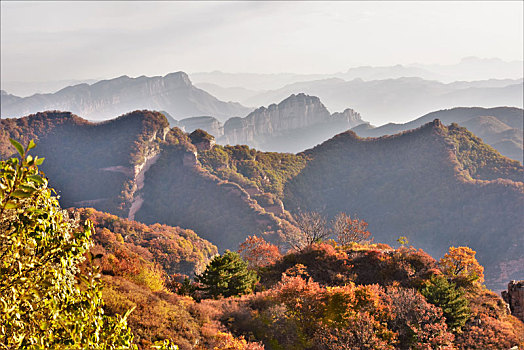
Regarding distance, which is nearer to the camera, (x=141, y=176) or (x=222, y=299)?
(x=222, y=299)

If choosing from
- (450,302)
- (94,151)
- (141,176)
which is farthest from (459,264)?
(94,151)

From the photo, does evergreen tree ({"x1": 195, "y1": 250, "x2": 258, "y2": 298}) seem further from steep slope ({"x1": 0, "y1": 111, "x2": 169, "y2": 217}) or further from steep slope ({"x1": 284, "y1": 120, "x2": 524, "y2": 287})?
steep slope ({"x1": 0, "y1": 111, "x2": 169, "y2": 217})

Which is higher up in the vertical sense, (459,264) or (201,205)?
(459,264)

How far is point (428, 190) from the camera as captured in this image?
335ft

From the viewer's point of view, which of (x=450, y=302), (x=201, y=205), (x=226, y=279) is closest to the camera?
(x=450, y=302)

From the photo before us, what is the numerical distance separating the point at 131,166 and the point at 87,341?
344ft

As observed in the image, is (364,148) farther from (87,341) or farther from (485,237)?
(87,341)

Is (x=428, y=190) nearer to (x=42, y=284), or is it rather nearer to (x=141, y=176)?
(x=141, y=176)

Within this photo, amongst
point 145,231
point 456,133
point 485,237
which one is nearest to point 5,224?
point 145,231

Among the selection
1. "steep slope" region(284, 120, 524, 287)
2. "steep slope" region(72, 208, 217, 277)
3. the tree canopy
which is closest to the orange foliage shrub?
the tree canopy

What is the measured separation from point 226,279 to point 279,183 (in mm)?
94438

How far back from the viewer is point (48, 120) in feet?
378

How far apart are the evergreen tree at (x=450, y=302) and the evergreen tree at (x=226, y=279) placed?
10773mm

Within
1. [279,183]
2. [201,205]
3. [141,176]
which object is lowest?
[201,205]
